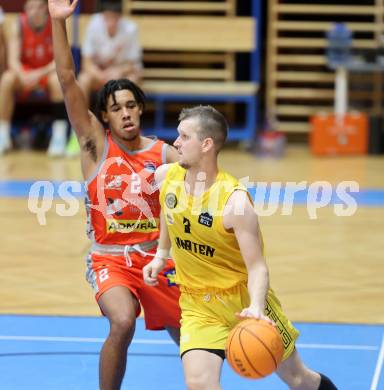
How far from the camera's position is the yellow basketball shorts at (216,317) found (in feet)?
15.7

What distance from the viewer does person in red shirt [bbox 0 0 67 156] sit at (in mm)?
13781

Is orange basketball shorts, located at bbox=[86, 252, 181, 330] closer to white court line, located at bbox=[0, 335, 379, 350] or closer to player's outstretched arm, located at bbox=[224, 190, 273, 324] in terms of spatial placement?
player's outstretched arm, located at bbox=[224, 190, 273, 324]

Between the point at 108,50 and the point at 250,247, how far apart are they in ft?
31.2

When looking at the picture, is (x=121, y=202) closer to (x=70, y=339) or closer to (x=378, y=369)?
(x=70, y=339)

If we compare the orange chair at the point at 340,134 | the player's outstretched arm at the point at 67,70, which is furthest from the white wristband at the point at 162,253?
the orange chair at the point at 340,134

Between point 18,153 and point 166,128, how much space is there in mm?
2279

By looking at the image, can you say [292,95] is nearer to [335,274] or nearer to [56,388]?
[335,274]

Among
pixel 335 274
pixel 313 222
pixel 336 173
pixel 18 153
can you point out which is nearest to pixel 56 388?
pixel 335 274

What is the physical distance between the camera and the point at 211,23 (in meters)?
15.0

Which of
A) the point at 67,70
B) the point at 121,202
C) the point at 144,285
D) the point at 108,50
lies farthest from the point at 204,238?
the point at 108,50

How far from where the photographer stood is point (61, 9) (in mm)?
5613

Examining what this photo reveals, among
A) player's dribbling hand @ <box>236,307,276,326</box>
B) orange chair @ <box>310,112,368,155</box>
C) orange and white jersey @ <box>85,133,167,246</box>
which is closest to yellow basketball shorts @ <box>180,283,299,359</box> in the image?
player's dribbling hand @ <box>236,307,276,326</box>

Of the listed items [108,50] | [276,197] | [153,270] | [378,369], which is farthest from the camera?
[108,50]

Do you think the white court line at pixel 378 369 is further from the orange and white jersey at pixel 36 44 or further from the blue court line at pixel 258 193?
the orange and white jersey at pixel 36 44
